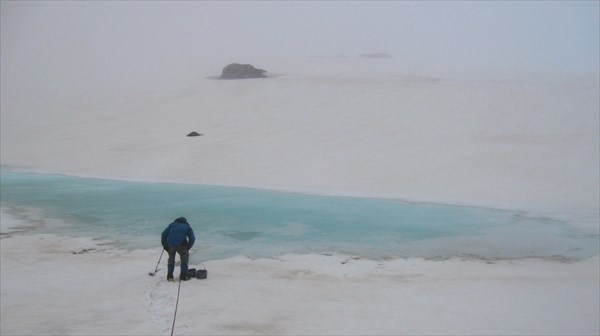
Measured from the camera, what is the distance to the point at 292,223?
1171 centimetres

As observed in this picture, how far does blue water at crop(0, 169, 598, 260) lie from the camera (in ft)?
31.2

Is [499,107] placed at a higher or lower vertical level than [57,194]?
higher

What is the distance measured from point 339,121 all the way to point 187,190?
10.3 meters

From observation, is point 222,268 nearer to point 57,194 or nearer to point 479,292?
point 479,292

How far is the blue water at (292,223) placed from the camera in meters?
9.52

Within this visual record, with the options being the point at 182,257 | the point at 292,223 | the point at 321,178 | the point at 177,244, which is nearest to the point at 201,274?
the point at 182,257

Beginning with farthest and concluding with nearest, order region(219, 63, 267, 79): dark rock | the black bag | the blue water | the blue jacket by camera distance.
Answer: region(219, 63, 267, 79): dark rock → the blue water → the black bag → the blue jacket

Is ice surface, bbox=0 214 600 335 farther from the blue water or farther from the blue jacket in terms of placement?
the blue water

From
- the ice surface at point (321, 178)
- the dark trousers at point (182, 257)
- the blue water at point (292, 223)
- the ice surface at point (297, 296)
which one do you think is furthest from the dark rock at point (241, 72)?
the dark trousers at point (182, 257)

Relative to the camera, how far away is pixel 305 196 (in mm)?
15750

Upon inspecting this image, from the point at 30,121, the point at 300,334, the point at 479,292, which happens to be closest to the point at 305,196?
the point at 479,292

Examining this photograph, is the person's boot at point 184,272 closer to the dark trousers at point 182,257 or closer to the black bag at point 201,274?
the dark trousers at point 182,257

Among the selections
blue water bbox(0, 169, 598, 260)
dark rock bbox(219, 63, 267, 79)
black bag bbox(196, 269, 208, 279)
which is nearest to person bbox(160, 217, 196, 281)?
black bag bbox(196, 269, 208, 279)

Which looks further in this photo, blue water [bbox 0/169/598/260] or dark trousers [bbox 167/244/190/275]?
blue water [bbox 0/169/598/260]
